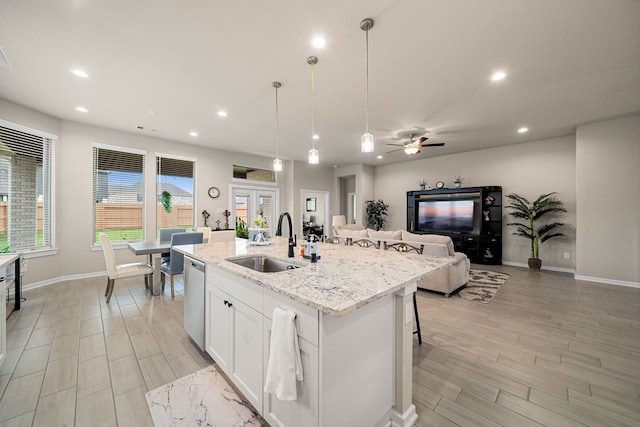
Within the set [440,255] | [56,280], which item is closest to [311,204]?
[440,255]

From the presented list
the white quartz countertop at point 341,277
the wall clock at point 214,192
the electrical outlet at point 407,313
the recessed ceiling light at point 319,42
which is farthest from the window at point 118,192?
the electrical outlet at point 407,313

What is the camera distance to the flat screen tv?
637 cm

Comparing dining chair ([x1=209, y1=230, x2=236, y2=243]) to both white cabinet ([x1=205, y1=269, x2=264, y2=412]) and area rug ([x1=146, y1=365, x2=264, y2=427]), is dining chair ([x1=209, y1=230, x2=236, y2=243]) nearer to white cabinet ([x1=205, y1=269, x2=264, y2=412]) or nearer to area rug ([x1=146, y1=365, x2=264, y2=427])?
white cabinet ([x1=205, y1=269, x2=264, y2=412])

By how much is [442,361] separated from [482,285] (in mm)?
2813

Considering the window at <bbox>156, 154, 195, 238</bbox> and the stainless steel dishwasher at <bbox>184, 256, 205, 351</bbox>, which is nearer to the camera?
the stainless steel dishwasher at <bbox>184, 256, 205, 351</bbox>

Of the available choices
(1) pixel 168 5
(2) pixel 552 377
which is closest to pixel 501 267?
(2) pixel 552 377

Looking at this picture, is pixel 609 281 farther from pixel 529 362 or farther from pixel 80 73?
pixel 80 73

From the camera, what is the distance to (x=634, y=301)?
11.6 ft

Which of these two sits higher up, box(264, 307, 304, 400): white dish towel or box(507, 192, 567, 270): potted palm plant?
box(507, 192, 567, 270): potted palm plant

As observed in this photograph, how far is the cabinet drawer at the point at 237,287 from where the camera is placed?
146 cm

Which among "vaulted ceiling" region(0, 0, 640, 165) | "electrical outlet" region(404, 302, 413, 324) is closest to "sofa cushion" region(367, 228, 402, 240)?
"vaulted ceiling" region(0, 0, 640, 165)

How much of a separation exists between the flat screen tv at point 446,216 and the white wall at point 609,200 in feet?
6.56

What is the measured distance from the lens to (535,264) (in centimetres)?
551

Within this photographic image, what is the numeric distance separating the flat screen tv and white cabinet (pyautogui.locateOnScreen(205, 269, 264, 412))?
640cm
